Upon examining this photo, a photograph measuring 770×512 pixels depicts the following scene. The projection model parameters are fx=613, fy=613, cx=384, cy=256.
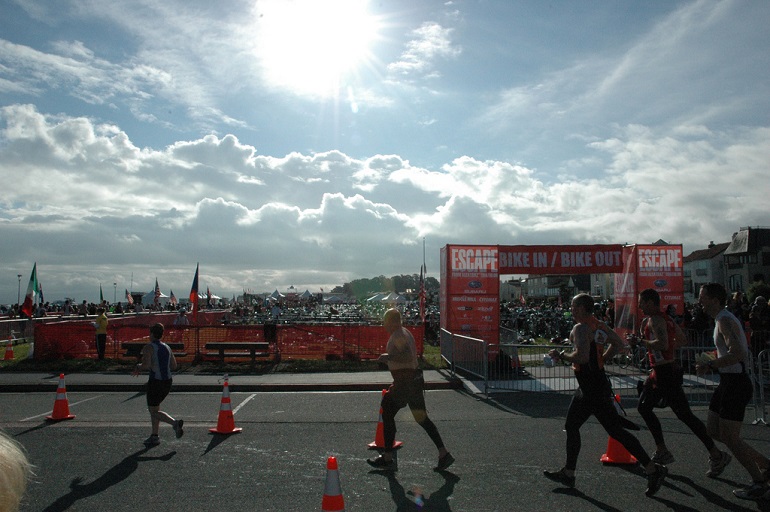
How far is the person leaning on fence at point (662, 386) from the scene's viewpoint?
6.20 m

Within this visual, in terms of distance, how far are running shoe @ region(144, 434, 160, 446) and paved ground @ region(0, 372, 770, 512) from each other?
0.09 m

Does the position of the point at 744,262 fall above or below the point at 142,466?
above

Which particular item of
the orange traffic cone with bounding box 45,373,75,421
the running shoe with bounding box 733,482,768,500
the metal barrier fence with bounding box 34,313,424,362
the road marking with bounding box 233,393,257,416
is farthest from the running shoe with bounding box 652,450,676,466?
the metal barrier fence with bounding box 34,313,424,362

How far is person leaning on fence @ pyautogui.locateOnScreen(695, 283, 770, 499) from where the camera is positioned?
552 centimetres

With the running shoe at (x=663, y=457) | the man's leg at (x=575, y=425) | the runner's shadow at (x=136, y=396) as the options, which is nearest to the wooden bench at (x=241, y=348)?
the runner's shadow at (x=136, y=396)

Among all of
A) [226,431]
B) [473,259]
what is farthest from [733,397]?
[473,259]

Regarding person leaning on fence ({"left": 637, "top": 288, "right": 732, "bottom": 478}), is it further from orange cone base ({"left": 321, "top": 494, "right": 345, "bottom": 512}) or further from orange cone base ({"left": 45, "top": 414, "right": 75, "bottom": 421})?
orange cone base ({"left": 45, "top": 414, "right": 75, "bottom": 421})

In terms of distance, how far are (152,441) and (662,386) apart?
6163 mm

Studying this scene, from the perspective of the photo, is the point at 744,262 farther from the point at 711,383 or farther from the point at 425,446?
the point at 425,446

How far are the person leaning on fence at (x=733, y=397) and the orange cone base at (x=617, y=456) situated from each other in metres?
1.12

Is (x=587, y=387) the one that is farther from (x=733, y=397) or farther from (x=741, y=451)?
(x=741, y=451)

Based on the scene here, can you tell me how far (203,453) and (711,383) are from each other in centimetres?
1078

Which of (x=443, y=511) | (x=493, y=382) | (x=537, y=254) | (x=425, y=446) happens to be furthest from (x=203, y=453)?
(x=537, y=254)

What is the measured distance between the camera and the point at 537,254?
673 inches
